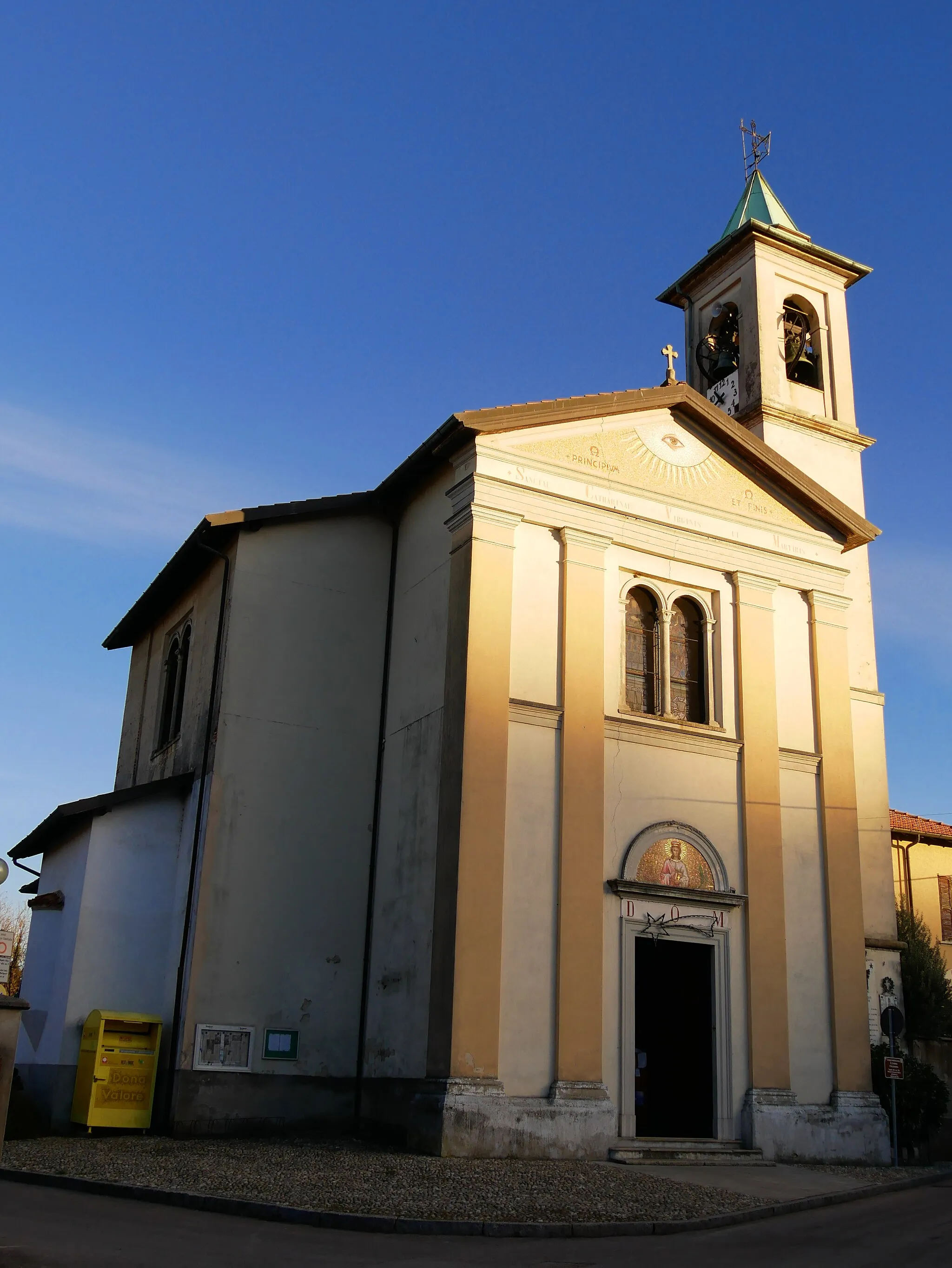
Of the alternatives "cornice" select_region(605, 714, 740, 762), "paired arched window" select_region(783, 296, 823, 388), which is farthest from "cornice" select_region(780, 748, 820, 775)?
"paired arched window" select_region(783, 296, 823, 388)

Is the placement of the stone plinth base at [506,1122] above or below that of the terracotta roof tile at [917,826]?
below

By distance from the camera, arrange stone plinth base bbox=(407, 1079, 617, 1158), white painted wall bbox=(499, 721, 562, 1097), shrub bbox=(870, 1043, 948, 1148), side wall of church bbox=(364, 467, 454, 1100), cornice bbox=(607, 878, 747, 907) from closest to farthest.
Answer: stone plinth base bbox=(407, 1079, 617, 1158), white painted wall bbox=(499, 721, 562, 1097), side wall of church bbox=(364, 467, 454, 1100), cornice bbox=(607, 878, 747, 907), shrub bbox=(870, 1043, 948, 1148)

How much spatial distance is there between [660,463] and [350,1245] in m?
11.8

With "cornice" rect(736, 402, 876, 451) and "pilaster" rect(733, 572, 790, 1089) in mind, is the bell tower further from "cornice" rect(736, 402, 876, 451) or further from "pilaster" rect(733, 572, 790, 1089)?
"pilaster" rect(733, 572, 790, 1089)

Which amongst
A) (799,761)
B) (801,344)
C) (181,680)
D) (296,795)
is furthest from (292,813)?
(801,344)

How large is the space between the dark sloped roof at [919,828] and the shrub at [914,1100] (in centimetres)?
984

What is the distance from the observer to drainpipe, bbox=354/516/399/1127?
1591cm

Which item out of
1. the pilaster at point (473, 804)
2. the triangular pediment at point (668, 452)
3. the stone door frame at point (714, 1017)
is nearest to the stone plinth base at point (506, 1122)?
the pilaster at point (473, 804)

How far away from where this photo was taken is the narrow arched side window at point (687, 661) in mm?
17141

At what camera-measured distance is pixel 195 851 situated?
1652 cm

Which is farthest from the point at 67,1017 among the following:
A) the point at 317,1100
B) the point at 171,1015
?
the point at 317,1100

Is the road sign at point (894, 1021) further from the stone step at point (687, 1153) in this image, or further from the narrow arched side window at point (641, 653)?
the narrow arched side window at point (641, 653)

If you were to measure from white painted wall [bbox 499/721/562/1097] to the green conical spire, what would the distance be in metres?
13.3

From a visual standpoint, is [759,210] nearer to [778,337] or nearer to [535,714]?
[778,337]
